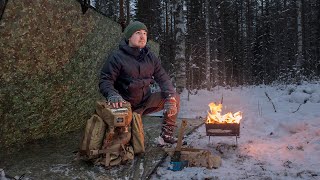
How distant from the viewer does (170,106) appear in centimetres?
457

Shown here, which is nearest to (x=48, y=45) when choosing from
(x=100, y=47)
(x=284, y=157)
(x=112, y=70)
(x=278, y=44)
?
(x=112, y=70)

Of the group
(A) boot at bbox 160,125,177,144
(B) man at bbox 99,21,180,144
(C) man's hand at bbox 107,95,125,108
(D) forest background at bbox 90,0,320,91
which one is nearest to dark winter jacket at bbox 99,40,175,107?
(B) man at bbox 99,21,180,144

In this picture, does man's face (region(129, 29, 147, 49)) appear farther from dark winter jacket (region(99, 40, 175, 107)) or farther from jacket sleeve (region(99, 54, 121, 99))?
jacket sleeve (region(99, 54, 121, 99))

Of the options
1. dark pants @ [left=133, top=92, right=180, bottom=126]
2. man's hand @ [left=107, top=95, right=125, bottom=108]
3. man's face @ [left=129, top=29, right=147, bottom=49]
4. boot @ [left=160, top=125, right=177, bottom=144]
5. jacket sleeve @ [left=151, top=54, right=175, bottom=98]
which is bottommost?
boot @ [left=160, top=125, right=177, bottom=144]

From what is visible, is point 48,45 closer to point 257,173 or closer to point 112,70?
point 112,70

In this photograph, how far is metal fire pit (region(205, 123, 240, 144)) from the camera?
4.63 m

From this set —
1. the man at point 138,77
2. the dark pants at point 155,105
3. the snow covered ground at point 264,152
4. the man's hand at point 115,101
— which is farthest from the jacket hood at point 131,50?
the snow covered ground at point 264,152

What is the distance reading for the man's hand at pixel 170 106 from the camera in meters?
4.57

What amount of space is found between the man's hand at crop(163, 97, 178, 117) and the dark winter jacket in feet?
0.42

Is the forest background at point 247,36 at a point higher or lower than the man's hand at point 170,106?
higher

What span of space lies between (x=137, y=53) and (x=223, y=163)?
6.22 feet

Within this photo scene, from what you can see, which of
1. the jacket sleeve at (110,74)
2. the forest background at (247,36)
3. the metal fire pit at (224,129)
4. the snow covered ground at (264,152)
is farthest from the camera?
the forest background at (247,36)

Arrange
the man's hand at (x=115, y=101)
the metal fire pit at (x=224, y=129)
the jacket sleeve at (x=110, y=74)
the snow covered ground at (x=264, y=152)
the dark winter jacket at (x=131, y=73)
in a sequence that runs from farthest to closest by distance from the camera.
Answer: the metal fire pit at (x=224, y=129) < the dark winter jacket at (x=131, y=73) < the jacket sleeve at (x=110, y=74) < the man's hand at (x=115, y=101) < the snow covered ground at (x=264, y=152)

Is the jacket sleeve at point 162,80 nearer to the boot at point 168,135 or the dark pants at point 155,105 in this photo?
the dark pants at point 155,105
